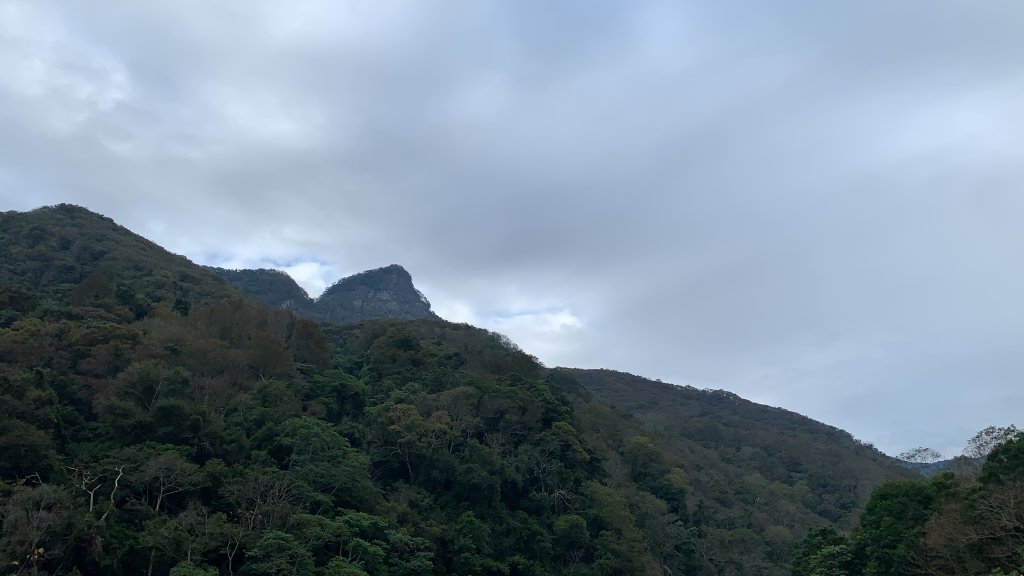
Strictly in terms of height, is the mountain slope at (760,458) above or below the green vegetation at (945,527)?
above

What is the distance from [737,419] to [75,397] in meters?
82.4

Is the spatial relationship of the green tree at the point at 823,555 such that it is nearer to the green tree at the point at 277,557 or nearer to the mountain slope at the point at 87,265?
the green tree at the point at 277,557

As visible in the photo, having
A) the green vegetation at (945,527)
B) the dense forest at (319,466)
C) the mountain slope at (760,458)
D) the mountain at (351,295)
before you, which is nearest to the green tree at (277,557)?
the dense forest at (319,466)

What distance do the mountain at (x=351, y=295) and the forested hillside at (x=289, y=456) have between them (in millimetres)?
39197

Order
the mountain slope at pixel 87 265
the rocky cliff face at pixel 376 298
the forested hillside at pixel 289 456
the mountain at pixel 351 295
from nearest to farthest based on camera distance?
the forested hillside at pixel 289 456, the mountain slope at pixel 87 265, the mountain at pixel 351 295, the rocky cliff face at pixel 376 298

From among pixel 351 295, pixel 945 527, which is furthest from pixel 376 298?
pixel 945 527

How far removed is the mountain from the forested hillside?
1543 inches

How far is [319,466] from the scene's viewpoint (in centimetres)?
2627

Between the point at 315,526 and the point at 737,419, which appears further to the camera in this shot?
the point at 737,419

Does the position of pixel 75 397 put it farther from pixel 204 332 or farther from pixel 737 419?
pixel 737 419

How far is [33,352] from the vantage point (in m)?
28.1

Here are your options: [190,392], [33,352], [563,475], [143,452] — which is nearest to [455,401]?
[563,475]

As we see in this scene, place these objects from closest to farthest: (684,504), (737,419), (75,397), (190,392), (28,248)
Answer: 1. (75,397)
2. (190,392)
3. (684,504)
4. (28,248)
5. (737,419)

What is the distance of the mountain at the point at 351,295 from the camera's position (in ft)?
310
